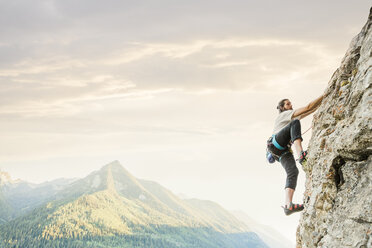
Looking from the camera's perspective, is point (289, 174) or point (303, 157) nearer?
point (303, 157)

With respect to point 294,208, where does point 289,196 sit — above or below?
above

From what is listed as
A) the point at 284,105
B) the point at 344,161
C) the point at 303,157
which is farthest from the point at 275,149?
the point at 344,161

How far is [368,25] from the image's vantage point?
24.8 ft

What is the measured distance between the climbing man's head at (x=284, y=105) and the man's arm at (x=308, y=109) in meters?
0.63

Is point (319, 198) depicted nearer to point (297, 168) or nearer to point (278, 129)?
point (297, 168)

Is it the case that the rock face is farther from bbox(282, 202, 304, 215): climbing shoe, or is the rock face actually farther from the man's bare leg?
the man's bare leg

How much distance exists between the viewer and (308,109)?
8859mm

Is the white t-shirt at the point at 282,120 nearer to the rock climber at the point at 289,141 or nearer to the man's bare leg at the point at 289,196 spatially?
the rock climber at the point at 289,141

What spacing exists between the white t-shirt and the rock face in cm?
91

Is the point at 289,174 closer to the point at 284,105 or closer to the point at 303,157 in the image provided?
the point at 303,157

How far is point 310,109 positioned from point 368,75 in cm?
252

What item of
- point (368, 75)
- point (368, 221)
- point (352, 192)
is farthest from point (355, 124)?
point (368, 221)

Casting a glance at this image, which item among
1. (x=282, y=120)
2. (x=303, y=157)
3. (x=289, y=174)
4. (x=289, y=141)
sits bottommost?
(x=289, y=174)

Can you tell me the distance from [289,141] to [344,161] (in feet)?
7.04
